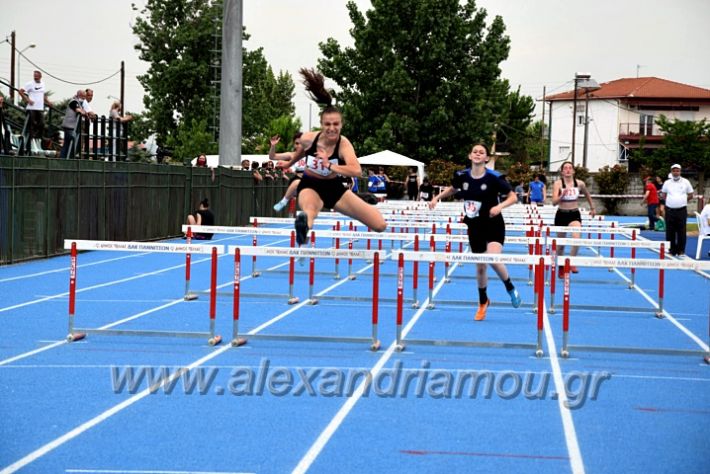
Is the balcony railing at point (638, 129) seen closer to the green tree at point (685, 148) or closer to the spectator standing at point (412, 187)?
the green tree at point (685, 148)

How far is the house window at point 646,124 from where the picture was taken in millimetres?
95625

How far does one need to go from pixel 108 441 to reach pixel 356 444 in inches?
60.8

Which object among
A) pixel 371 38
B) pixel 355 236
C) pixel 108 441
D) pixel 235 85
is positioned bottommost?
pixel 108 441

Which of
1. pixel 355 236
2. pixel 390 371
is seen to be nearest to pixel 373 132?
pixel 355 236

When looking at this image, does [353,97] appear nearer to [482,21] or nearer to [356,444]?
[482,21]

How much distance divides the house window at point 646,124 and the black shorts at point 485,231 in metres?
85.5

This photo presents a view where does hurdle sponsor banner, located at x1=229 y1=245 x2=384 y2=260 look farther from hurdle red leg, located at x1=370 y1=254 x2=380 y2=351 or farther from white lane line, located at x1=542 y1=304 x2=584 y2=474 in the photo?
white lane line, located at x1=542 y1=304 x2=584 y2=474

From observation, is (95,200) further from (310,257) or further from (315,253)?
(315,253)

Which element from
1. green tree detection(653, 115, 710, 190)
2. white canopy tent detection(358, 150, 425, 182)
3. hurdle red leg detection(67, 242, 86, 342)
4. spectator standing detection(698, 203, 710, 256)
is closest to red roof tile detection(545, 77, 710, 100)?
green tree detection(653, 115, 710, 190)

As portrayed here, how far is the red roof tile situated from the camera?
96062mm

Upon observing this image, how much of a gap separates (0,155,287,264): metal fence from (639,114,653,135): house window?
66.6 metres

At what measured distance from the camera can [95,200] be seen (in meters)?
24.5

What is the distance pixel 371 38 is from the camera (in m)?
67.2

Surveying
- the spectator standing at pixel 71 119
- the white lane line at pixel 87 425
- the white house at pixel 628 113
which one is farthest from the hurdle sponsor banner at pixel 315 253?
the white house at pixel 628 113
